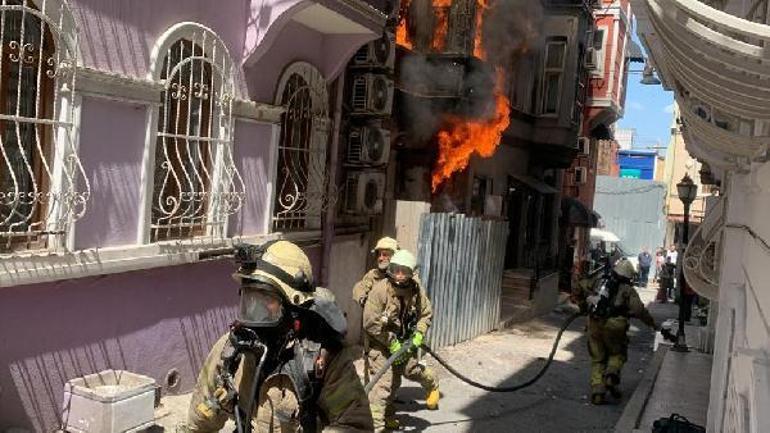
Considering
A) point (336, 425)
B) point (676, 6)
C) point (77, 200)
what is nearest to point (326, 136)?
point (77, 200)

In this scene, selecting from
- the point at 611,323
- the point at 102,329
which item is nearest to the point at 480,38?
the point at 611,323

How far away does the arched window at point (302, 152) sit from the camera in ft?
27.8

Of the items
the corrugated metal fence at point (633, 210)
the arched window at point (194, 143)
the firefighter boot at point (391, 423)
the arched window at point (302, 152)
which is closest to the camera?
the arched window at point (194, 143)

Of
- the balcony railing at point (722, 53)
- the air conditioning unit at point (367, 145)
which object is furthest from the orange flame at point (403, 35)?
the balcony railing at point (722, 53)

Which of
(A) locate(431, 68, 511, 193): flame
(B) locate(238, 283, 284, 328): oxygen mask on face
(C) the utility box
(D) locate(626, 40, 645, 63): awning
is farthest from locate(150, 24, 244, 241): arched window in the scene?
(D) locate(626, 40, 645, 63): awning

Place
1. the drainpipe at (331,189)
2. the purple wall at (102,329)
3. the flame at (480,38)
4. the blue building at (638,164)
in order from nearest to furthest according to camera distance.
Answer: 1. the purple wall at (102,329)
2. the drainpipe at (331,189)
3. the flame at (480,38)
4. the blue building at (638,164)

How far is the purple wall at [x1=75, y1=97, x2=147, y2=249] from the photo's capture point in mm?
5602

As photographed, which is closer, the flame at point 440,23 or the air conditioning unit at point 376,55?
the air conditioning unit at point 376,55

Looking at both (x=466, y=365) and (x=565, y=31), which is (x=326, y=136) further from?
(x=565, y=31)

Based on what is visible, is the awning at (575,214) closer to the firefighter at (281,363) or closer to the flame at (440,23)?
the flame at (440,23)

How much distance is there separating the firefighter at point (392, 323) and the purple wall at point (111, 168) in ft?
8.14

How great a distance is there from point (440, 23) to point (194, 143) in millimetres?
7623

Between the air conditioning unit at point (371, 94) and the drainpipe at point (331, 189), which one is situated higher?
the air conditioning unit at point (371, 94)

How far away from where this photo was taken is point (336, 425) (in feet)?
10.8
